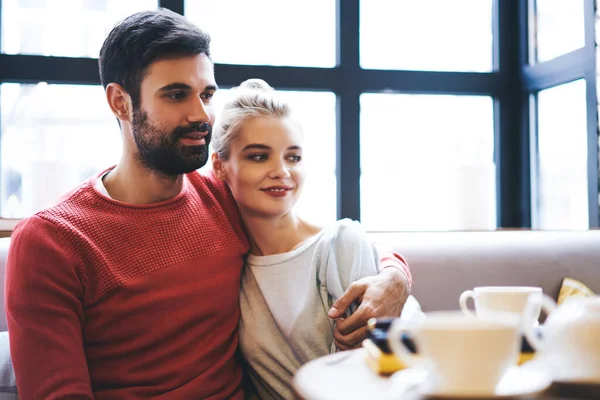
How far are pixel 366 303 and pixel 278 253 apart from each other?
1.18 ft

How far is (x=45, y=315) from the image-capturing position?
1.25m

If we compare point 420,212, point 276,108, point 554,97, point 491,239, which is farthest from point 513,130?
point 276,108

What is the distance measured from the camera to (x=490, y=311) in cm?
106

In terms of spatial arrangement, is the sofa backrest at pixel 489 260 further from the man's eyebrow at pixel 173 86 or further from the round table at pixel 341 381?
the round table at pixel 341 381

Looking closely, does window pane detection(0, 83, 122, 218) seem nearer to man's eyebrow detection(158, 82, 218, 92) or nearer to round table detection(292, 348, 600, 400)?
man's eyebrow detection(158, 82, 218, 92)

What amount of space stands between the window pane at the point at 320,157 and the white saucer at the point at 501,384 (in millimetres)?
2061

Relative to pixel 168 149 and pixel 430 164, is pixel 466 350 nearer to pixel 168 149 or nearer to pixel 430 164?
pixel 168 149

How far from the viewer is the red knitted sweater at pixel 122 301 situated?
1.25m

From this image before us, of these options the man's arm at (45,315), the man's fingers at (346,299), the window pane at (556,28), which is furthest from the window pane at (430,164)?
the man's arm at (45,315)

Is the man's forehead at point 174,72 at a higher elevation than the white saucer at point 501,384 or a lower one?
higher

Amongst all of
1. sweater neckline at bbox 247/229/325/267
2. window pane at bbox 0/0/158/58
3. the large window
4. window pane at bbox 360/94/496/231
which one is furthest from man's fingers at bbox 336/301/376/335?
window pane at bbox 0/0/158/58

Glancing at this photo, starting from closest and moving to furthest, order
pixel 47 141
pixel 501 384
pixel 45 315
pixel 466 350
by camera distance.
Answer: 1. pixel 466 350
2. pixel 501 384
3. pixel 45 315
4. pixel 47 141

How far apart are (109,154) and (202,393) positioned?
162 cm

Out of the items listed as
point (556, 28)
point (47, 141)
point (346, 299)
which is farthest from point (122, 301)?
point (556, 28)
